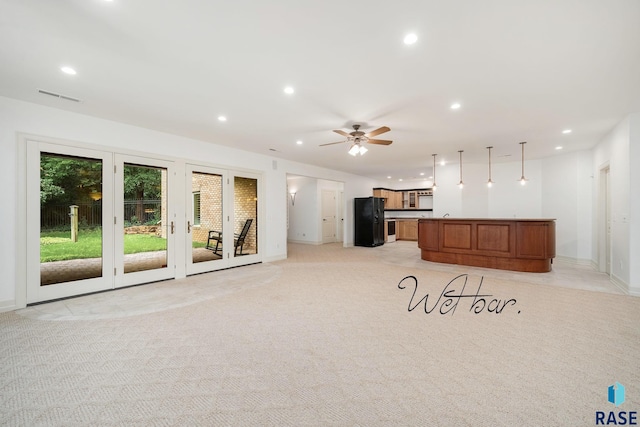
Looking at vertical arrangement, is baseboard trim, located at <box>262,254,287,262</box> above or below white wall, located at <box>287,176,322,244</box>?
below

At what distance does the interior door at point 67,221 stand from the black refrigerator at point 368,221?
7.69 meters

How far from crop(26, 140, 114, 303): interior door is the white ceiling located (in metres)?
0.77

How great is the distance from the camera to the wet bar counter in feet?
19.1

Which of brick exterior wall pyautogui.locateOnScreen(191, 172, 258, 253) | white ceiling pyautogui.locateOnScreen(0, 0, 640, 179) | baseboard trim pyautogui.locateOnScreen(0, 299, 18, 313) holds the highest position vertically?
white ceiling pyautogui.locateOnScreen(0, 0, 640, 179)

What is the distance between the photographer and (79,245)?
4301 mm

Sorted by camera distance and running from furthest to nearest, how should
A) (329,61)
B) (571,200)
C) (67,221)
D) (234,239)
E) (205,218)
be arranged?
(571,200)
(234,239)
(205,218)
(67,221)
(329,61)

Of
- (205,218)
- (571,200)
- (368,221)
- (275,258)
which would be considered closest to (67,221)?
(205,218)

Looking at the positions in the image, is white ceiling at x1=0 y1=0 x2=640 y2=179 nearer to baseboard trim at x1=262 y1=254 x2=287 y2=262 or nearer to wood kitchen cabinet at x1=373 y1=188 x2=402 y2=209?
baseboard trim at x1=262 y1=254 x2=287 y2=262

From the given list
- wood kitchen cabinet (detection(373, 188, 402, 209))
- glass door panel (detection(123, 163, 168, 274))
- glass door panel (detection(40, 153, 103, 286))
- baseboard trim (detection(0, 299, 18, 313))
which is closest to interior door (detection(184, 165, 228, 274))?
glass door panel (detection(123, 163, 168, 274))

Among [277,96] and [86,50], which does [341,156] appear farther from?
[86,50]

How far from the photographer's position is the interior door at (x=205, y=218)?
5.54 metres

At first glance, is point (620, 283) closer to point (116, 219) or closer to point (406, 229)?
point (406, 229)

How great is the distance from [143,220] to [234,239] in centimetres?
196

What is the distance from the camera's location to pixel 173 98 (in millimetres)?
3635
